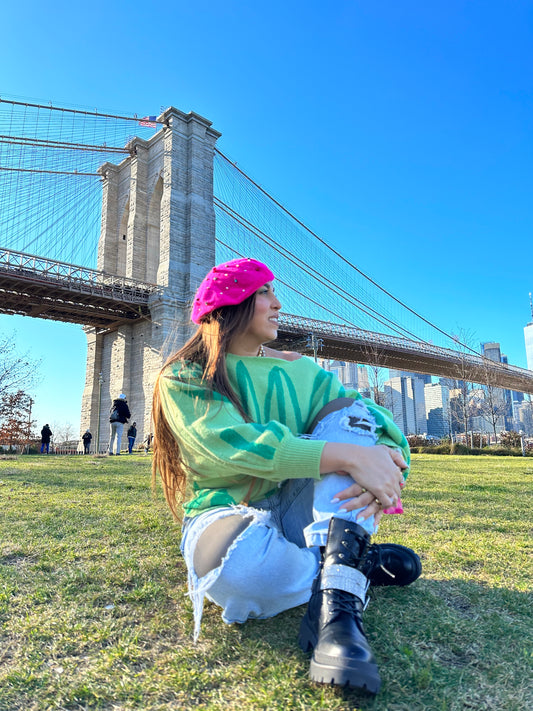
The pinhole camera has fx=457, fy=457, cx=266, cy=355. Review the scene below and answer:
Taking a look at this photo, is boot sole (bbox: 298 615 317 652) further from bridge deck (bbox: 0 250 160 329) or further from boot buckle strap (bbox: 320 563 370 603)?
bridge deck (bbox: 0 250 160 329)

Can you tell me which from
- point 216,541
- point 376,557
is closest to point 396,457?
point 376,557

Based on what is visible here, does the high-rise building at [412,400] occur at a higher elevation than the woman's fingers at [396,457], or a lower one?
higher

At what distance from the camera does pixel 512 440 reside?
19.6 meters

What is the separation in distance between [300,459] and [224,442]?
0.72 feet

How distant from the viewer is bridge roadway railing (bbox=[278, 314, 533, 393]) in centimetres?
2552

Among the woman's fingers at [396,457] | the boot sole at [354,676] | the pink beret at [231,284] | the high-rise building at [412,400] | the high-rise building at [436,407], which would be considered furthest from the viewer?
the high-rise building at [436,407]

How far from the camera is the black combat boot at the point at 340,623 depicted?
3.02 feet

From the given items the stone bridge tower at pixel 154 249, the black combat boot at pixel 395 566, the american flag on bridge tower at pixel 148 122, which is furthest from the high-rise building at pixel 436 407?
the black combat boot at pixel 395 566

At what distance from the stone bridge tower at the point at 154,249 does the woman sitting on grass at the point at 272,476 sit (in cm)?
1695

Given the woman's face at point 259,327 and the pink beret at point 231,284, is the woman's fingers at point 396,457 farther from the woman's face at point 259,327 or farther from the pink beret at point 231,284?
the pink beret at point 231,284

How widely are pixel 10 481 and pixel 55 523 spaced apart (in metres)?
2.80

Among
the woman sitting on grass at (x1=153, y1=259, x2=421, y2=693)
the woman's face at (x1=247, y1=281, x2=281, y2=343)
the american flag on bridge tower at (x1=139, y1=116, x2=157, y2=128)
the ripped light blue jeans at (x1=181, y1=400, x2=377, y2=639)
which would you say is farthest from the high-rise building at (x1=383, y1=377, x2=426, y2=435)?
the ripped light blue jeans at (x1=181, y1=400, x2=377, y2=639)

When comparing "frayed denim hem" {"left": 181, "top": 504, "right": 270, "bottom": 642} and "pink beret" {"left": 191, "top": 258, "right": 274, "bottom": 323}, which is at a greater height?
"pink beret" {"left": 191, "top": 258, "right": 274, "bottom": 323}

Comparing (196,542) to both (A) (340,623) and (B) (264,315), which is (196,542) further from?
(B) (264,315)
